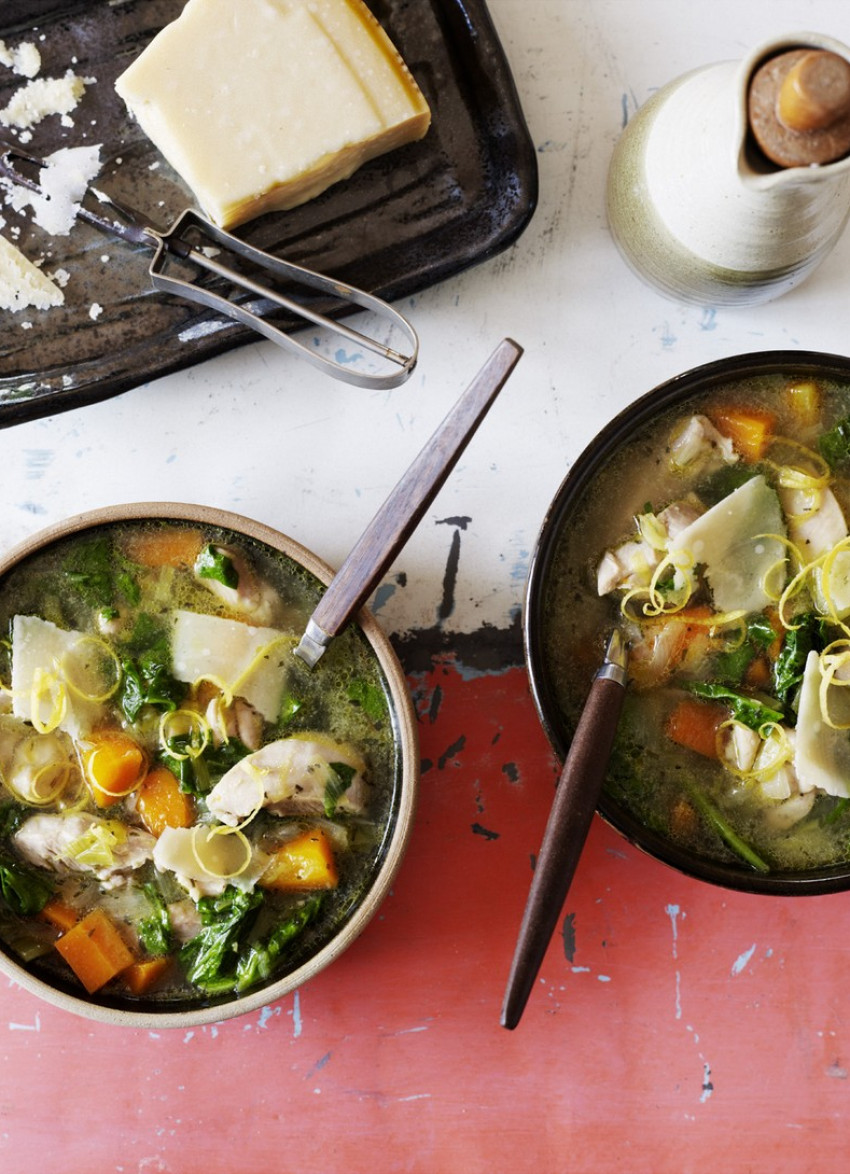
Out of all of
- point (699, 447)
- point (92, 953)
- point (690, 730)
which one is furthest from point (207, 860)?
point (699, 447)

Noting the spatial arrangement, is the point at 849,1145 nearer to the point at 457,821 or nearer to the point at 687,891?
the point at 687,891

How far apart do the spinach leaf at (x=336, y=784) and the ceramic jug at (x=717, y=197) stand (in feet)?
2.82

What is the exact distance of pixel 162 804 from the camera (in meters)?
1.44

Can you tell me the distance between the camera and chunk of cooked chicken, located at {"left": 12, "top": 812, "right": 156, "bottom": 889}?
1.40m

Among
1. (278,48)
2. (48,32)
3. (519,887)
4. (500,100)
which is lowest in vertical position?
(519,887)

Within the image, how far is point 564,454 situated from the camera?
165 centimetres

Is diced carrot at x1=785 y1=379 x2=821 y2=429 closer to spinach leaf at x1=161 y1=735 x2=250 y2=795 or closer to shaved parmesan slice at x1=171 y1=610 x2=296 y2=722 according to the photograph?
shaved parmesan slice at x1=171 y1=610 x2=296 y2=722

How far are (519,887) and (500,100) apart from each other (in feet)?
4.13

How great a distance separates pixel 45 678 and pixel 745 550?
0.99 metres

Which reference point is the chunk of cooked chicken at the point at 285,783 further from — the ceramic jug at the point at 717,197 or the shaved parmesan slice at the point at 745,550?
the ceramic jug at the point at 717,197

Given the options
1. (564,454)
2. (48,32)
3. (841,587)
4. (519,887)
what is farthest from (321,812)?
(48,32)

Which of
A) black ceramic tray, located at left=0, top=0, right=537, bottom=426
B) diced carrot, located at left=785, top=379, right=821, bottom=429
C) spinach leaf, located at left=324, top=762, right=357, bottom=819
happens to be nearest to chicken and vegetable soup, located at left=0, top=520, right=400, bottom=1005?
spinach leaf, located at left=324, top=762, right=357, bottom=819

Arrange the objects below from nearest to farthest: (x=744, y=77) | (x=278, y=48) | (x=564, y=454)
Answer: (x=744, y=77), (x=278, y=48), (x=564, y=454)

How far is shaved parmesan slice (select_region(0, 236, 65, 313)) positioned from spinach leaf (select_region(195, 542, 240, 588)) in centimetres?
51
